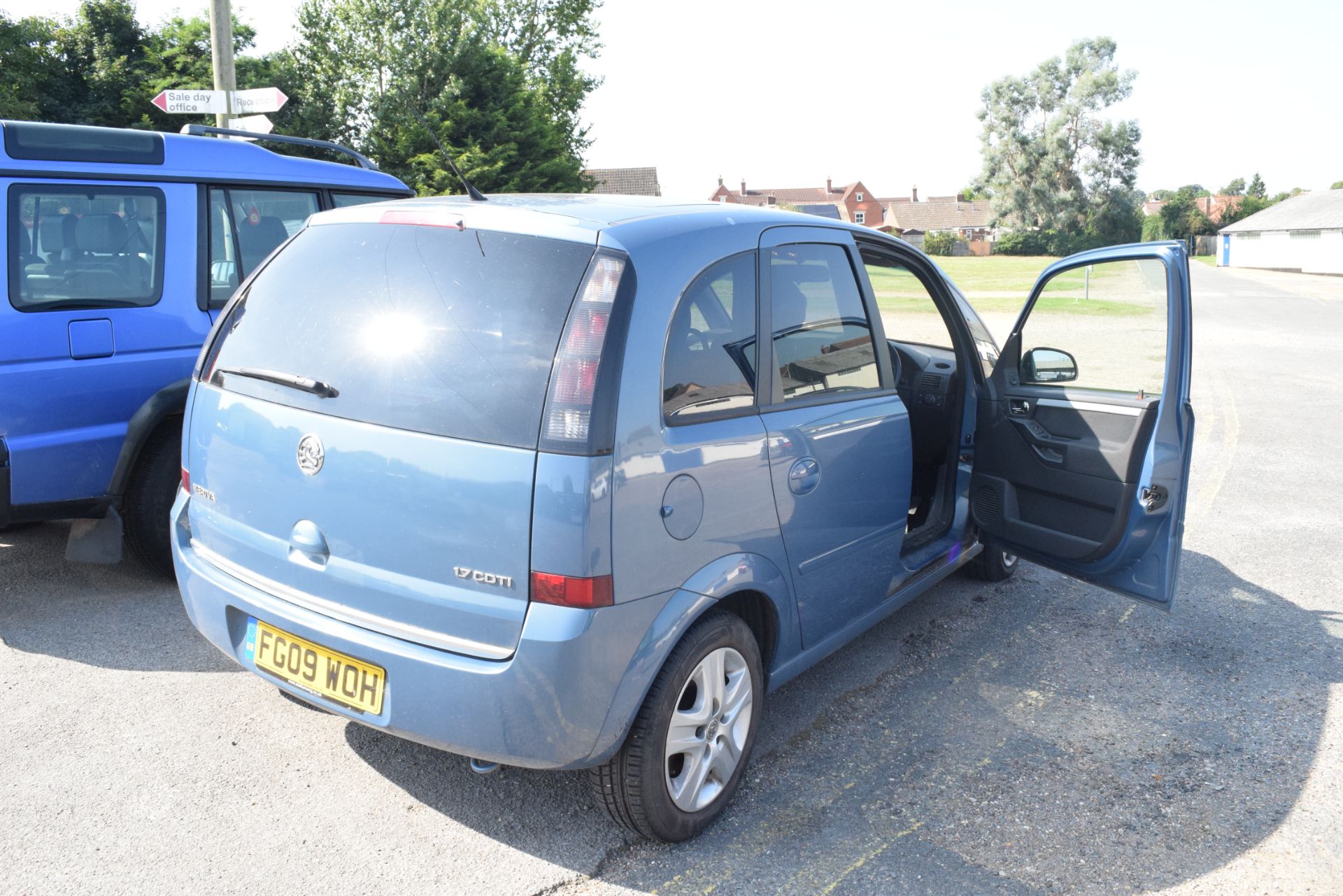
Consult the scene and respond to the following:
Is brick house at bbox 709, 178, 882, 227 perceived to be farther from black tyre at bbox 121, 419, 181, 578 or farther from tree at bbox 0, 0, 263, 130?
black tyre at bbox 121, 419, 181, 578

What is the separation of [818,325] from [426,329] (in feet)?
4.64

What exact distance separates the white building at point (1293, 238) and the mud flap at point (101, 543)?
225 ft

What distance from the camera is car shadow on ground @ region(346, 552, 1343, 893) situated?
2891mm

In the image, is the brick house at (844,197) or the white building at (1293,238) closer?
the white building at (1293,238)

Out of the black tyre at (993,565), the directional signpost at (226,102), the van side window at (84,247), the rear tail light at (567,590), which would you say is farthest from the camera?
the directional signpost at (226,102)

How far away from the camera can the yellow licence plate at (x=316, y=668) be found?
269 cm

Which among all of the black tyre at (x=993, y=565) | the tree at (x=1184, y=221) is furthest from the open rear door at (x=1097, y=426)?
the tree at (x=1184, y=221)

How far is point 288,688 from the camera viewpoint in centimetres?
287

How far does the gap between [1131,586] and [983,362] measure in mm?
1225

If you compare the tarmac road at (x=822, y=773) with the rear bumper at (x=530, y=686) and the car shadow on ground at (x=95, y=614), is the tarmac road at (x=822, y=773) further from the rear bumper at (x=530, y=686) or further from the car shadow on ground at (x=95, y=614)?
the rear bumper at (x=530, y=686)

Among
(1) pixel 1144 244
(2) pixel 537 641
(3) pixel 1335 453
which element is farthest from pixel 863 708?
(3) pixel 1335 453

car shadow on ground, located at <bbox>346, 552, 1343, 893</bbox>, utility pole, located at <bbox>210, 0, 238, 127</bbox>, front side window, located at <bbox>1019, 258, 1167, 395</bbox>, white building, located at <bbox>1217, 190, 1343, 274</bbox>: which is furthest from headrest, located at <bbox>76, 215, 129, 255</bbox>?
white building, located at <bbox>1217, 190, 1343, 274</bbox>

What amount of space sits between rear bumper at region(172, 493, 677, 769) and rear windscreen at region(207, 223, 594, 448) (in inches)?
19.8

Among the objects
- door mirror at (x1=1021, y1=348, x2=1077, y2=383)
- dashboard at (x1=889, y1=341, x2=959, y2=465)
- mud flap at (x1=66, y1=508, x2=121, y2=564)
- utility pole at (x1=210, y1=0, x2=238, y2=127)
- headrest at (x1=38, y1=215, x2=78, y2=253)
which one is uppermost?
utility pole at (x1=210, y1=0, x2=238, y2=127)
